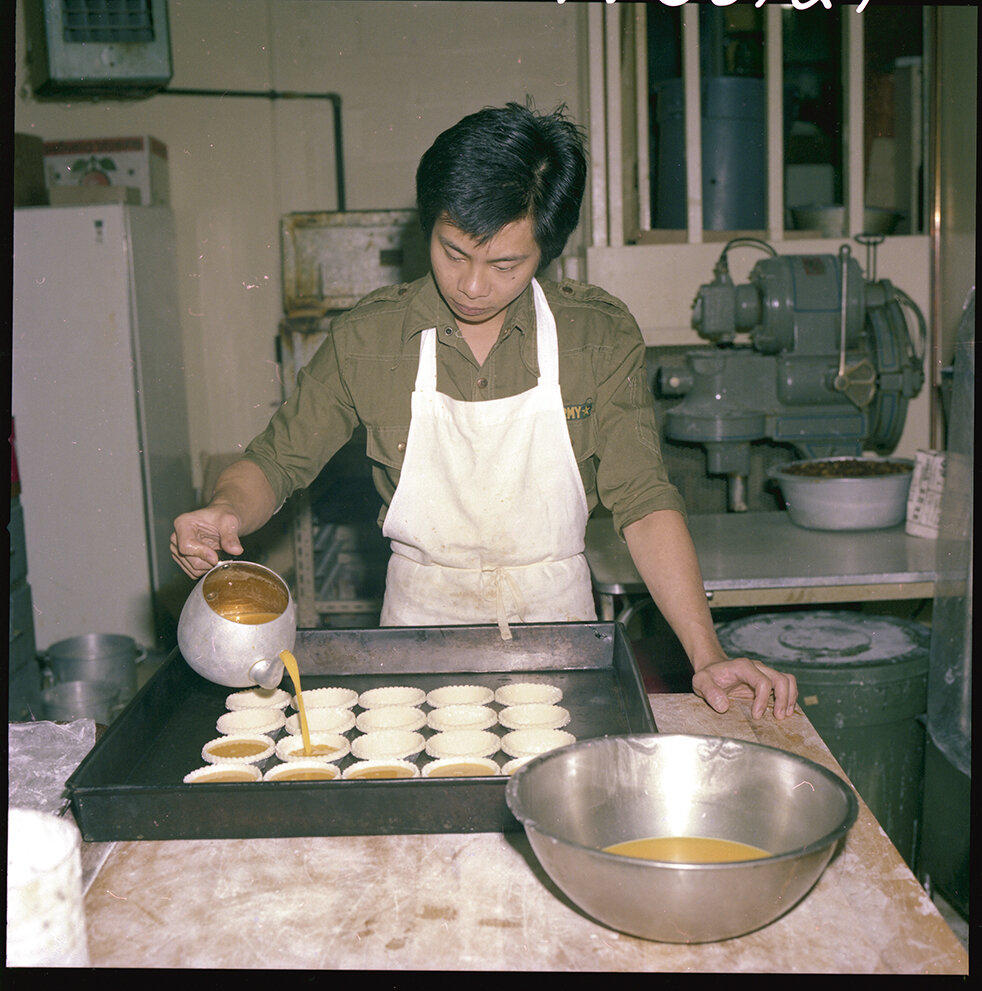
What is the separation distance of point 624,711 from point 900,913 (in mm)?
683

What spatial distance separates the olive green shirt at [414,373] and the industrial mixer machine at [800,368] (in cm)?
128

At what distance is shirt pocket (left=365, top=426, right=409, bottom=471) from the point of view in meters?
2.16

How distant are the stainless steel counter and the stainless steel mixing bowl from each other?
1.48m

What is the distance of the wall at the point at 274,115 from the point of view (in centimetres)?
479

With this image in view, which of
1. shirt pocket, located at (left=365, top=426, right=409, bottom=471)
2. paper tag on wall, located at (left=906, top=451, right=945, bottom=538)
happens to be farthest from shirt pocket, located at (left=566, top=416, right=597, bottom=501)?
paper tag on wall, located at (left=906, top=451, right=945, bottom=538)

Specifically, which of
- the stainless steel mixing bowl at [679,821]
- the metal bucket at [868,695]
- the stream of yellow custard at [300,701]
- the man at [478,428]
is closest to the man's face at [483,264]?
the man at [478,428]

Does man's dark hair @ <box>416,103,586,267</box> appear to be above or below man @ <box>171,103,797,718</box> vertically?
above

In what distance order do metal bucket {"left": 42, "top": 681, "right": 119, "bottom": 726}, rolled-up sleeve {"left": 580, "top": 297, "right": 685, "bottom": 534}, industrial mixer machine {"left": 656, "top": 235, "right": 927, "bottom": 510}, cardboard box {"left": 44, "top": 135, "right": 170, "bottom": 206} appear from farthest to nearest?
cardboard box {"left": 44, "top": 135, "right": 170, "bottom": 206} → metal bucket {"left": 42, "top": 681, "right": 119, "bottom": 726} → industrial mixer machine {"left": 656, "top": 235, "right": 927, "bottom": 510} → rolled-up sleeve {"left": 580, "top": 297, "right": 685, "bottom": 534}

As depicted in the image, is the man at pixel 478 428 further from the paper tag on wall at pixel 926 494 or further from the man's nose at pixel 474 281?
the paper tag on wall at pixel 926 494

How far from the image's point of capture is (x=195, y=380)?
5.16 meters

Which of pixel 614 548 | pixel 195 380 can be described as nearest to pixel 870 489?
pixel 614 548

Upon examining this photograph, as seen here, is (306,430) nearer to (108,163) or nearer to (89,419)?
(89,419)

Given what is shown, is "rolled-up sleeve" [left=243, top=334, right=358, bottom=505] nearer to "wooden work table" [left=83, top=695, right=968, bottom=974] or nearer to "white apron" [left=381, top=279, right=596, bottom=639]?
"white apron" [left=381, top=279, right=596, bottom=639]

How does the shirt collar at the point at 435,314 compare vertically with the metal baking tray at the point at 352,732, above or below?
above
